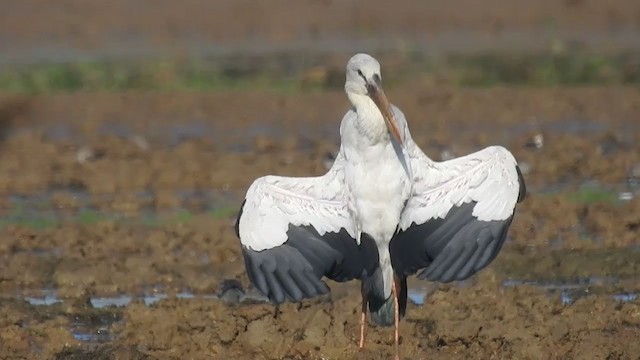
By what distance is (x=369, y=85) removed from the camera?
870 cm

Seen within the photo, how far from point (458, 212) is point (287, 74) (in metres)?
13.5

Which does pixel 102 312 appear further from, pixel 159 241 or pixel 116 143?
pixel 116 143

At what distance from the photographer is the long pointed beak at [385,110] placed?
8.51m

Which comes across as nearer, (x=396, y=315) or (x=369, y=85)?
(x=369, y=85)

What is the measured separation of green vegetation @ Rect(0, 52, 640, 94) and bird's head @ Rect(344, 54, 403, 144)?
1185 cm

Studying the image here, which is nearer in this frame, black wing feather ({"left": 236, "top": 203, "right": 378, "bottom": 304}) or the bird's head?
the bird's head

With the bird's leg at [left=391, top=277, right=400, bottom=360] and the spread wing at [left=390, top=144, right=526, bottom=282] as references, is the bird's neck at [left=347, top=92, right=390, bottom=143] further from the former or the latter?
the bird's leg at [left=391, top=277, right=400, bottom=360]

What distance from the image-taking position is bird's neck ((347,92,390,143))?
28.3 ft

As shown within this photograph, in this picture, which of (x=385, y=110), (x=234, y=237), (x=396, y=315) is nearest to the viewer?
(x=385, y=110)

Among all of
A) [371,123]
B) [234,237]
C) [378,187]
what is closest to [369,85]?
[371,123]

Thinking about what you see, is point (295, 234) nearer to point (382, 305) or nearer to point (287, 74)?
point (382, 305)

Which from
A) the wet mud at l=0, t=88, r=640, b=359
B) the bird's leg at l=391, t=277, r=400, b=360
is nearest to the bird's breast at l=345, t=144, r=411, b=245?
the bird's leg at l=391, t=277, r=400, b=360

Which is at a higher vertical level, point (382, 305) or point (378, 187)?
point (378, 187)

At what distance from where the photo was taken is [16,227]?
13.1m
